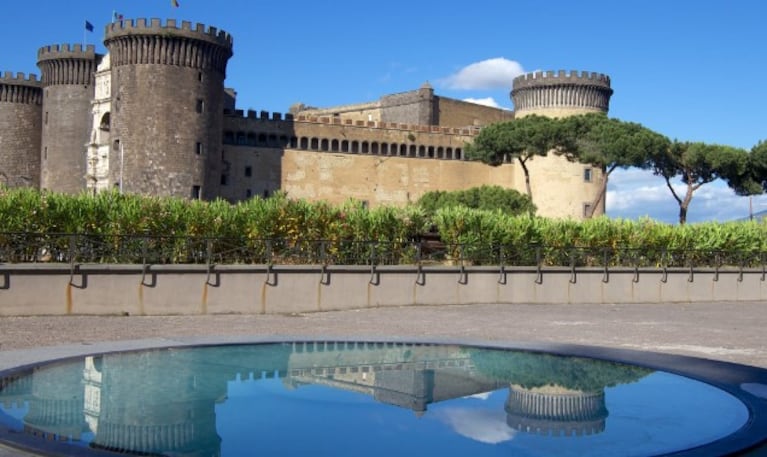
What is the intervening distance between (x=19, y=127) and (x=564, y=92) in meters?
34.0

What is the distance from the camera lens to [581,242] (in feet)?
74.5

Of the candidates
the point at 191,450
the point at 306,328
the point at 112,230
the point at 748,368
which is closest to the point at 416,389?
the point at 191,450

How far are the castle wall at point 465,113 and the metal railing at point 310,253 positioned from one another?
4104 cm

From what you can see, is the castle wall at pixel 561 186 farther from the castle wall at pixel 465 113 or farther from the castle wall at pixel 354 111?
the castle wall at pixel 354 111

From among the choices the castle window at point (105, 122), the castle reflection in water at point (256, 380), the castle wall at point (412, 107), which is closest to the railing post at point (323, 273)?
the castle reflection in water at point (256, 380)

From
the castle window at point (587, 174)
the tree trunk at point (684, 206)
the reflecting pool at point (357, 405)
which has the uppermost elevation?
the castle window at point (587, 174)

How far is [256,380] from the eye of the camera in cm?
823

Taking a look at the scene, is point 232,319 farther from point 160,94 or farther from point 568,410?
point 160,94

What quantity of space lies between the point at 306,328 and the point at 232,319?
1.74 metres

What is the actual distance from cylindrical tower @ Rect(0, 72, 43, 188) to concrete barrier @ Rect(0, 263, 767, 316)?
140 ft

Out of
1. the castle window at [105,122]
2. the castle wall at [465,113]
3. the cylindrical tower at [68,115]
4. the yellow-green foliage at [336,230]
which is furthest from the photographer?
the castle wall at [465,113]

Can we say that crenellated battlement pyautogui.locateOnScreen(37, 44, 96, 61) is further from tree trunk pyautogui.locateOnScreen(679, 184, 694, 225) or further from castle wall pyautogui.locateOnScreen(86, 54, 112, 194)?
tree trunk pyautogui.locateOnScreen(679, 184, 694, 225)

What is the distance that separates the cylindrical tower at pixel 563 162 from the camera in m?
54.0

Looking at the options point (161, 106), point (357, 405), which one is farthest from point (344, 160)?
point (357, 405)
